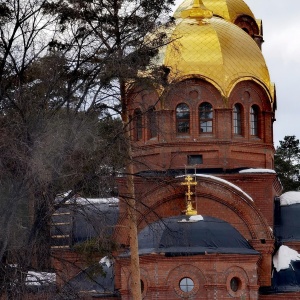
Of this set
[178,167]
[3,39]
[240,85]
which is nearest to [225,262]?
[178,167]

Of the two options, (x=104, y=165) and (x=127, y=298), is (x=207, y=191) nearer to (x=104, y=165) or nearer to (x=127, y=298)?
(x=127, y=298)

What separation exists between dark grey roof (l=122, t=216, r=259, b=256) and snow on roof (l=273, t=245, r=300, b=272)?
135 cm

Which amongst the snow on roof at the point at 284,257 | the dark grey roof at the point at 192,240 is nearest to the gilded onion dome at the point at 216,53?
the dark grey roof at the point at 192,240

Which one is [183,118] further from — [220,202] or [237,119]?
[220,202]

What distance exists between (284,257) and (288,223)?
1443mm

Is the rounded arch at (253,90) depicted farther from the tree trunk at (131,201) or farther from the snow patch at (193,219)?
the tree trunk at (131,201)

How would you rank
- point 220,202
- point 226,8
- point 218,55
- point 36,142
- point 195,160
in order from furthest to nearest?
1. point 226,8
2. point 218,55
3. point 195,160
4. point 220,202
5. point 36,142

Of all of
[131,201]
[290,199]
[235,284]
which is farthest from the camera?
[290,199]

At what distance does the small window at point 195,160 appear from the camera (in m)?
32.1

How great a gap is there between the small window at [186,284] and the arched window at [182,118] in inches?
193

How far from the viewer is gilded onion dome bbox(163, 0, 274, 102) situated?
32125 mm

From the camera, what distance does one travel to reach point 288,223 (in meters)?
32.2

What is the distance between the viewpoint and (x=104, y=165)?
803 inches

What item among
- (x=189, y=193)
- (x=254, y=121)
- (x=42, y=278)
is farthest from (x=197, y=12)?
(x=42, y=278)
